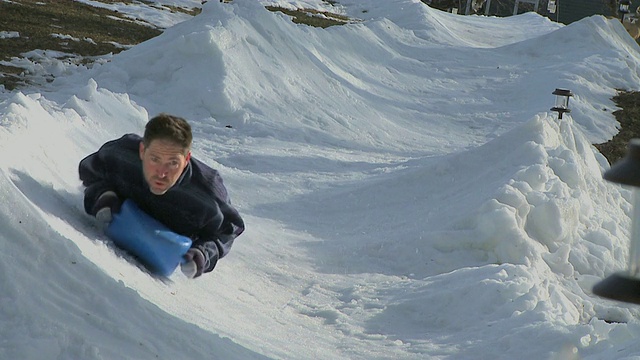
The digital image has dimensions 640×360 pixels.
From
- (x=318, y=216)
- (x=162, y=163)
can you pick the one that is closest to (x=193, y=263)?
(x=162, y=163)

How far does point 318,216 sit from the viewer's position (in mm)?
8484

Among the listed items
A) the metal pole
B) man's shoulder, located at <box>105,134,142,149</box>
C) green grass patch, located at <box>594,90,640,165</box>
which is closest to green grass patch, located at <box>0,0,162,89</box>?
man's shoulder, located at <box>105,134,142,149</box>

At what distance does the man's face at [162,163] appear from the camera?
191 inches

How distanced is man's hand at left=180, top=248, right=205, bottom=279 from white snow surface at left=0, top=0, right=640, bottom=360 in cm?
10

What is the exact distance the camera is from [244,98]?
11.6m

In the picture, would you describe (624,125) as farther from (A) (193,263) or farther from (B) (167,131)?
(B) (167,131)

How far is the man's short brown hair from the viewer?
482cm

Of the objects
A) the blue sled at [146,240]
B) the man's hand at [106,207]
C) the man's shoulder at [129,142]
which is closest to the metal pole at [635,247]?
the blue sled at [146,240]

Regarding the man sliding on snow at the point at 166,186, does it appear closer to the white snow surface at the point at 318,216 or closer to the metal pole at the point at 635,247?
the white snow surface at the point at 318,216

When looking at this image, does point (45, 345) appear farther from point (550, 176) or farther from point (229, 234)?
point (550, 176)

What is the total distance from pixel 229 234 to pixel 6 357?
2.04 m

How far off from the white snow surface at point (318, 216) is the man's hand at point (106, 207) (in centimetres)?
9

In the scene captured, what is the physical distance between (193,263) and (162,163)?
0.54 metres

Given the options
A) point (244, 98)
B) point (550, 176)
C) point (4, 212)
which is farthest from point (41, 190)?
point (244, 98)
